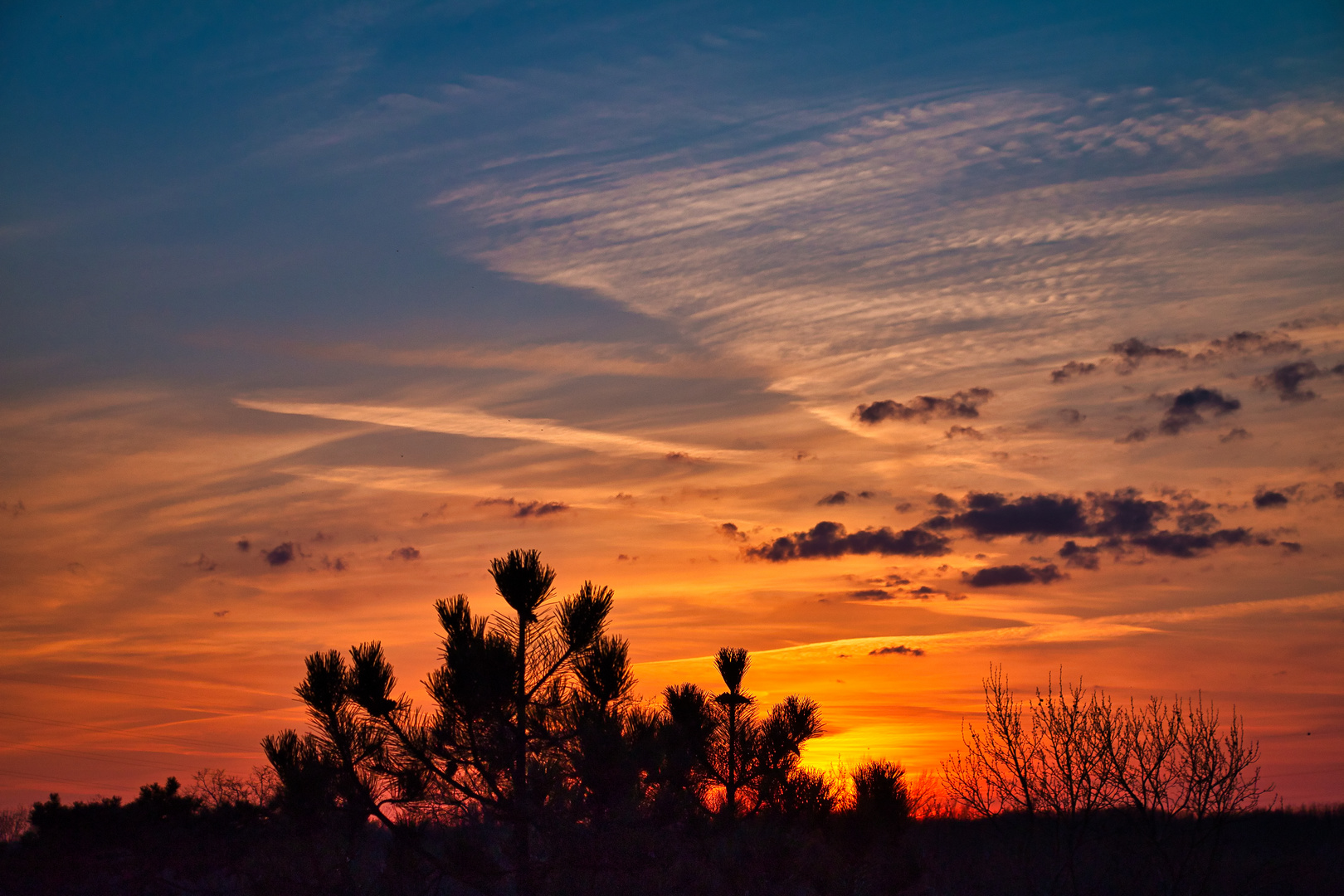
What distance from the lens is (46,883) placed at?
28.3 meters

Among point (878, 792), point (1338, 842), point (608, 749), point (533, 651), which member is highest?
point (533, 651)

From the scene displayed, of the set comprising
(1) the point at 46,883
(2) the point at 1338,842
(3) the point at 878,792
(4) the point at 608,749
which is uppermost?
(4) the point at 608,749

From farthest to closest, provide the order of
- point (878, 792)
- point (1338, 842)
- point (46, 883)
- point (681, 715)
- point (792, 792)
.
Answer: point (1338, 842) < point (46, 883) < point (878, 792) < point (792, 792) < point (681, 715)

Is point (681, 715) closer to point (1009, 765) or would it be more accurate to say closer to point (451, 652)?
point (451, 652)

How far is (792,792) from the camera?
2291 cm

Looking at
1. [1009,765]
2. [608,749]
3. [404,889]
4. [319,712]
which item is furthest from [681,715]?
[1009,765]

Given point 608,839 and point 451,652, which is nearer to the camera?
point 451,652

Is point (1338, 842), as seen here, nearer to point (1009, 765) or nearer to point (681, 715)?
point (1009, 765)

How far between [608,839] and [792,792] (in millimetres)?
7179

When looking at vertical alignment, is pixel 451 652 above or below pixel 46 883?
above

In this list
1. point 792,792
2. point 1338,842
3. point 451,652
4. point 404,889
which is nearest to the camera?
point 451,652

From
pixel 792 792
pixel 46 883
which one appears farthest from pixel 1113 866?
pixel 46 883

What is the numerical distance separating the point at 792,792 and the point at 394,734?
1082 centimetres

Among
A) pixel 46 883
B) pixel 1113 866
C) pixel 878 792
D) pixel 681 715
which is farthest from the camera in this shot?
pixel 1113 866
